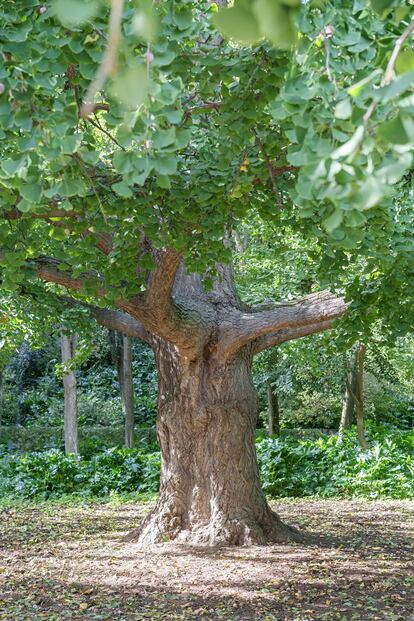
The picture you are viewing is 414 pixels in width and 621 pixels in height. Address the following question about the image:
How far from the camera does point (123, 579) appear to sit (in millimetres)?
6117

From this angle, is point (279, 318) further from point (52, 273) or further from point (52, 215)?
point (52, 215)

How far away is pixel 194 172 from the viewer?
468 cm

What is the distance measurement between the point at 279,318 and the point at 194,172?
2826mm

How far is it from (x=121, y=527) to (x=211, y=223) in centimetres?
508

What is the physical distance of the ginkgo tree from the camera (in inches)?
62.2

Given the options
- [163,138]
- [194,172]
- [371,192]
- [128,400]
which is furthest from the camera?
[128,400]

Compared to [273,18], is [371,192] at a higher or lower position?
lower

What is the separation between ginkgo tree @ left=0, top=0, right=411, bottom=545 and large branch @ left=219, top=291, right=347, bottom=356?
0.02 m

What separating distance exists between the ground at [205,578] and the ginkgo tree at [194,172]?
2.05 feet

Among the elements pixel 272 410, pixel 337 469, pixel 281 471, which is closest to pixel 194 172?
pixel 281 471

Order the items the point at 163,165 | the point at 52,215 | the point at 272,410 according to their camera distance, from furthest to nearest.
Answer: the point at 272,410, the point at 52,215, the point at 163,165

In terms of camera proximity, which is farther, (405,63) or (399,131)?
(405,63)

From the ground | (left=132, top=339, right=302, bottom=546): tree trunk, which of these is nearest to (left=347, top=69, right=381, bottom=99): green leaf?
the ground

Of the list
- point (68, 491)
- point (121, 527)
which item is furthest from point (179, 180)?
point (68, 491)
